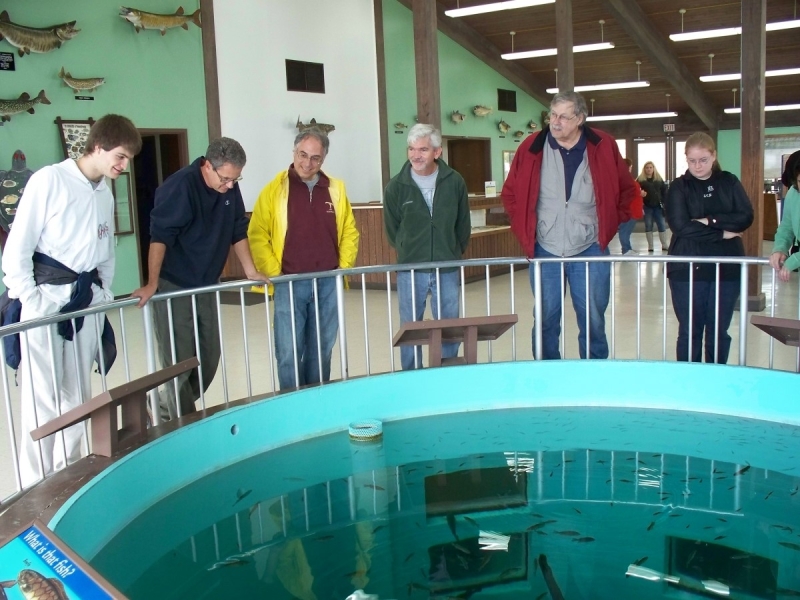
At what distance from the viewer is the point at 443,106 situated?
15156mm

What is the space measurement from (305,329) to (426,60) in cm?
466

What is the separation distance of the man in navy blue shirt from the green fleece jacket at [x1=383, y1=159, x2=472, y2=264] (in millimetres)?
989

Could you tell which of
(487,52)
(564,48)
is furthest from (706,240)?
(487,52)

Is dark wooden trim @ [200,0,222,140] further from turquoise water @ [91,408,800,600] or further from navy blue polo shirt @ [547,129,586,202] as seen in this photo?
turquoise water @ [91,408,800,600]

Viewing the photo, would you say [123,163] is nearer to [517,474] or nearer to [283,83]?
[517,474]

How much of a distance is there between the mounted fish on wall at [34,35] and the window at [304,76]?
330 centimetres

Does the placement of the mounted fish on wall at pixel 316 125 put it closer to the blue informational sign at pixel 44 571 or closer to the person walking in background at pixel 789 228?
the person walking in background at pixel 789 228

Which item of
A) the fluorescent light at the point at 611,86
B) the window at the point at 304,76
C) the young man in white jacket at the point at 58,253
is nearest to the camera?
the young man in white jacket at the point at 58,253

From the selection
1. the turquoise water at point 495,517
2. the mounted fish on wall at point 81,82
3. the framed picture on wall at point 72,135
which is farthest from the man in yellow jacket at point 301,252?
the mounted fish on wall at point 81,82

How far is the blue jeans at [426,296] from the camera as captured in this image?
15.3 ft

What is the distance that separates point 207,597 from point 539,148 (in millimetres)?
2961

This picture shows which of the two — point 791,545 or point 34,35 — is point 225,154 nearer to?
point 791,545

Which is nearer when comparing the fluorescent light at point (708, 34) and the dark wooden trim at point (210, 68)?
the dark wooden trim at point (210, 68)

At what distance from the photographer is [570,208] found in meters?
4.54
